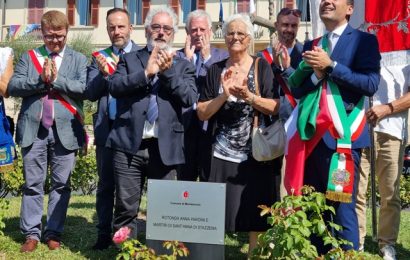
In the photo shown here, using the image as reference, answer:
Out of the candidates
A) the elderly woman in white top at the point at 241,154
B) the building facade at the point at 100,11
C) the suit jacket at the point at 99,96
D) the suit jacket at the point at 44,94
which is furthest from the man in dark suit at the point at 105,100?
the building facade at the point at 100,11

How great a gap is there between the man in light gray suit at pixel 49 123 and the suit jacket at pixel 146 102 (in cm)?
65

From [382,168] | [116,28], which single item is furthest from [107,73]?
[382,168]

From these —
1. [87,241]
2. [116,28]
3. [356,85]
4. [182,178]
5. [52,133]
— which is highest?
[116,28]

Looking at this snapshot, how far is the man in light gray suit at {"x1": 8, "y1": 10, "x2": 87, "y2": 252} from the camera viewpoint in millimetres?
5129

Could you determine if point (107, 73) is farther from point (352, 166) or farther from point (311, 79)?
point (352, 166)

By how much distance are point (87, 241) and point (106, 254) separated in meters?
0.56

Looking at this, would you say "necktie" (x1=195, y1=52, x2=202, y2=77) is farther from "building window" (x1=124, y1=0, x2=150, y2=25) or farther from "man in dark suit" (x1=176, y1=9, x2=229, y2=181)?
"building window" (x1=124, y1=0, x2=150, y2=25)

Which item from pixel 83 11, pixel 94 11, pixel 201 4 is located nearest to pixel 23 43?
pixel 83 11

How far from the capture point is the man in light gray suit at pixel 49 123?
5129mm

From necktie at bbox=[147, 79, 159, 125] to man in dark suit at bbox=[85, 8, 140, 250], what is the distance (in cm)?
43

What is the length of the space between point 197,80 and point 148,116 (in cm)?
62

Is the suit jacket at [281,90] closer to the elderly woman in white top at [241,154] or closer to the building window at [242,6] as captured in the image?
the elderly woman in white top at [241,154]

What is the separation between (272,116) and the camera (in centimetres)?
448

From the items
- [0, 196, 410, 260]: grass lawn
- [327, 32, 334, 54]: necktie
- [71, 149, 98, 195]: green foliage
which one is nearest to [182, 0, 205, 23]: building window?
[71, 149, 98, 195]: green foliage
